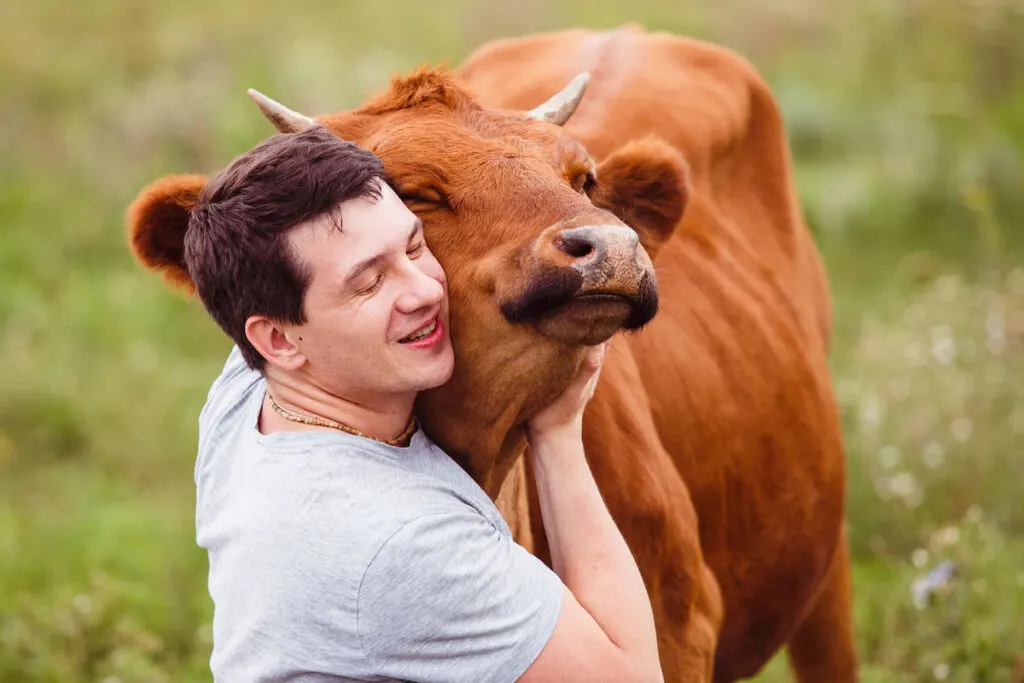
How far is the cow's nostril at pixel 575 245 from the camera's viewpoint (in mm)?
2111

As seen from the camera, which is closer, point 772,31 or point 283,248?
point 283,248

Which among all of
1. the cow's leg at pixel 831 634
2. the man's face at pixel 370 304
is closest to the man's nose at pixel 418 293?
the man's face at pixel 370 304

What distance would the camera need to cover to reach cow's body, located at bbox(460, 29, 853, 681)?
10.6ft

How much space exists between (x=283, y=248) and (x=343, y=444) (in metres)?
0.33

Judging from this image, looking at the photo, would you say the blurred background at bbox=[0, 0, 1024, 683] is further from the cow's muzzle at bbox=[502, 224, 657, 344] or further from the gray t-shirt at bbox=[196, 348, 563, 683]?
the cow's muzzle at bbox=[502, 224, 657, 344]

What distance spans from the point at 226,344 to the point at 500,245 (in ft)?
16.9

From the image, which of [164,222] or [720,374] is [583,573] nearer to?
[164,222]

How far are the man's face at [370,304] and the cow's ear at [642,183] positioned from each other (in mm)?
671

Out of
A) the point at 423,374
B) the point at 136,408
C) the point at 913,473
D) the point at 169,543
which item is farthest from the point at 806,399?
the point at 136,408

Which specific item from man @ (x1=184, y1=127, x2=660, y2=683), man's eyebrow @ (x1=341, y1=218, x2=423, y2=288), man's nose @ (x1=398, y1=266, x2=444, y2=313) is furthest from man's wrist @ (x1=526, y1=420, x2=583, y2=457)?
man's eyebrow @ (x1=341, y1=218, x2=423, y2=288)

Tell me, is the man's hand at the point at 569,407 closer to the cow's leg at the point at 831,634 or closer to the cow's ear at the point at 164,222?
the cow's ear at the point at 164,222

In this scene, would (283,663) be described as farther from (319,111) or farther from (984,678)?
(319,111)

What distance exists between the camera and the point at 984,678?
435 cm

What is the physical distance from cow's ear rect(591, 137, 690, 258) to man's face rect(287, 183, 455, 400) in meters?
0.67
